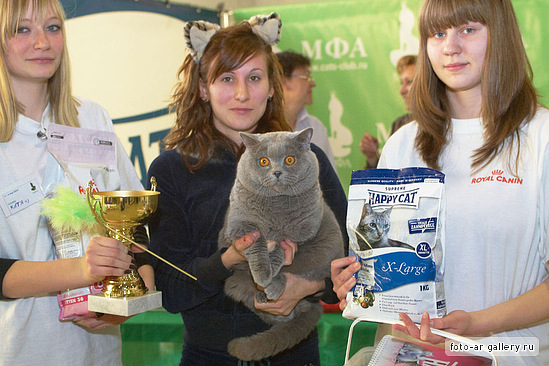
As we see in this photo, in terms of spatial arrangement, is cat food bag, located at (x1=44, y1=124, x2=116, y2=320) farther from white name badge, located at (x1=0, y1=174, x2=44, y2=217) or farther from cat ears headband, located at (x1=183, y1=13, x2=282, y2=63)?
cat ears headband, located at (x1=183, y1=13, x2=282, y2=63)

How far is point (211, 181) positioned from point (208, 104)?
0.25 meters

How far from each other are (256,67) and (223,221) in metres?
0.44

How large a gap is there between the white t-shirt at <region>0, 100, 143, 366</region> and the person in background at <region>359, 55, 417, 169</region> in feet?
7.72

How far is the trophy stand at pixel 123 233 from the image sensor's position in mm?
1204

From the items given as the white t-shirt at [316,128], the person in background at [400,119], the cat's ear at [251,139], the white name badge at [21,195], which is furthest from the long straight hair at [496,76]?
the person in background at [400,119]

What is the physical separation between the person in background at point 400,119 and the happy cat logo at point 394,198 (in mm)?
2199

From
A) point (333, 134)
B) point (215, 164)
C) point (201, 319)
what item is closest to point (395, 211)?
point (215, 164)

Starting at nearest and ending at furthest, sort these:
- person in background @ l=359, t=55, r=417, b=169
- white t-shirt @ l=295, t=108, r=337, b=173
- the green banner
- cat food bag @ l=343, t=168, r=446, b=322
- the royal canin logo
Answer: cat food bag @ l=343, t=168, r=446, b=322, the royal canin logo, white t-shirt @ l=295, t=108, r=337, b=173, person in background @ l=359, t=55, r=417, b=169, the green banner

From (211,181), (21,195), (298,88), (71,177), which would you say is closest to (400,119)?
(298,88)

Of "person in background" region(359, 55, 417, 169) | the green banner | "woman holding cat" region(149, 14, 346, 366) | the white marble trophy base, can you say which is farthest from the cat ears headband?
the green banner

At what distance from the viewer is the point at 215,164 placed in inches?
57.1

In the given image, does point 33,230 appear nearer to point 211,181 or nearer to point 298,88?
point 211,181

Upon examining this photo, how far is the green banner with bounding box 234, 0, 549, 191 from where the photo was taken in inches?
139

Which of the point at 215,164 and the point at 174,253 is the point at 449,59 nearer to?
the point at 215,164
